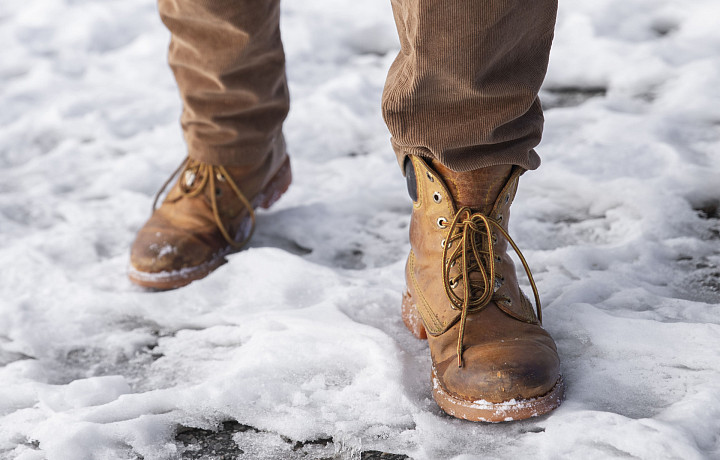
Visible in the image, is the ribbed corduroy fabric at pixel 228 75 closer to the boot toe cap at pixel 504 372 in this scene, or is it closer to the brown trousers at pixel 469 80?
the brown trousers at pixel 469 80

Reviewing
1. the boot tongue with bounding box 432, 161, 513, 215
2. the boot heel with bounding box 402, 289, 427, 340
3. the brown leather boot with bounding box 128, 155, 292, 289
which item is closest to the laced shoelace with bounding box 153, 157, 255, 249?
the brown leather boot with bounding box 128, 155, 292, 289

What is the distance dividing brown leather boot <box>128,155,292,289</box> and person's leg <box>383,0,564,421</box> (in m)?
0.50

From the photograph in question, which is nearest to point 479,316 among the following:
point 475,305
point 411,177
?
point 475,305

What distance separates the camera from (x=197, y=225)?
147 cm

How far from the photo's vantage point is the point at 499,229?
1.10 meters

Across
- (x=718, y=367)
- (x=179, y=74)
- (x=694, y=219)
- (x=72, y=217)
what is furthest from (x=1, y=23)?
(x=718, y=367)

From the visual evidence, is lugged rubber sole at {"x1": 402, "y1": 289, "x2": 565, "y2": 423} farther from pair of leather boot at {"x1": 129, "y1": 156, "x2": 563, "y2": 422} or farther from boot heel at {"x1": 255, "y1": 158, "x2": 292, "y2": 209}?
boot heel at {"x1": 255, "y1": 158, "x2": 292, "y2": 209}

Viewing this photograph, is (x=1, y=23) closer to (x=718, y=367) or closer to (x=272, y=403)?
(x=272, y=403)

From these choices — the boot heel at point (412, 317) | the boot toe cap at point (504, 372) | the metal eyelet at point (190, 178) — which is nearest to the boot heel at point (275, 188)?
the metal eyelet at point (190, 178)

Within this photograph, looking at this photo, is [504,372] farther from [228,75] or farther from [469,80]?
[228,75]

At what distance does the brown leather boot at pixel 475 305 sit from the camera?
981 mm

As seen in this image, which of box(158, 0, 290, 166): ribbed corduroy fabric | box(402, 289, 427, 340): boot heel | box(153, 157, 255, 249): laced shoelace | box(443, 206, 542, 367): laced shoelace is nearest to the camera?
box(443, 206, 542, 367): laced shoelace

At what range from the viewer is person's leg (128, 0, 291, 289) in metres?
Result: 1.38

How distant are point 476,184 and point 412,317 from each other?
265 mm
